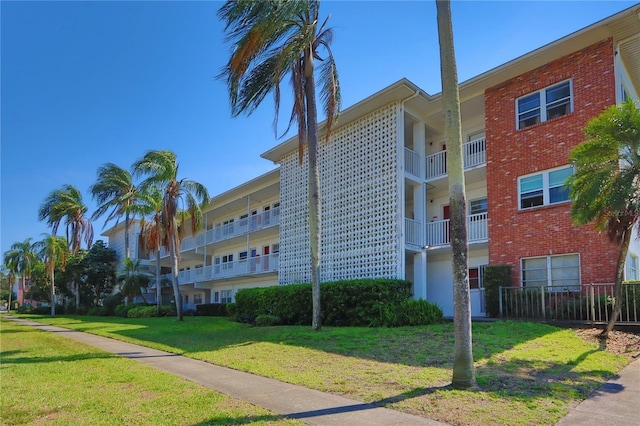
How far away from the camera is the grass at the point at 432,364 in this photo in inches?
244

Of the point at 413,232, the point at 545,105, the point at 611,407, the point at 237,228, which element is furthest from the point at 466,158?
the point at 237,228

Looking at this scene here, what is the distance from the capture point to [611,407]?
624 centimetres

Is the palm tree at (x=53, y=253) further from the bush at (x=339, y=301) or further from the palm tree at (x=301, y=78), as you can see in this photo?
the palm tree at (x=301, y=78)

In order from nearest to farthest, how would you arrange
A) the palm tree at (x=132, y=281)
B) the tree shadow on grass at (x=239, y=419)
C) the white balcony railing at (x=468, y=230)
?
the tree shadow on grass at (x=239, y=419) → the white balcony railing at (x=468, y=230) → the palm tree at (x=132, y=281)

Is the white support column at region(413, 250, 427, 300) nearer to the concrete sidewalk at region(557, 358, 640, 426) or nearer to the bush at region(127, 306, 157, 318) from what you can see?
the concrete sidewalk at region(557, 358, 640, 426)

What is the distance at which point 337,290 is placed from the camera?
17.6m

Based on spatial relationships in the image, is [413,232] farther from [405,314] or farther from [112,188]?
[112,188]

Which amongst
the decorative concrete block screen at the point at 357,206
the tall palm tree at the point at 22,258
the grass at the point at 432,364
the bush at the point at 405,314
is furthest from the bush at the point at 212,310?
the tall palm tree at the point at 22,258

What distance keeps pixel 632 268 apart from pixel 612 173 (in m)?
6.70

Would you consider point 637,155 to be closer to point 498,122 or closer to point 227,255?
point 498,122

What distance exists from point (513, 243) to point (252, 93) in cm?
1076

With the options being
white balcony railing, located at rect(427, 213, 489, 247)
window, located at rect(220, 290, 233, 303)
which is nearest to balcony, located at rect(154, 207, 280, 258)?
window, located at rect(220, 290, 233, 303)

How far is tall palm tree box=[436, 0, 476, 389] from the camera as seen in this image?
706cm

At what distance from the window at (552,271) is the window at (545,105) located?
5.09 meters
